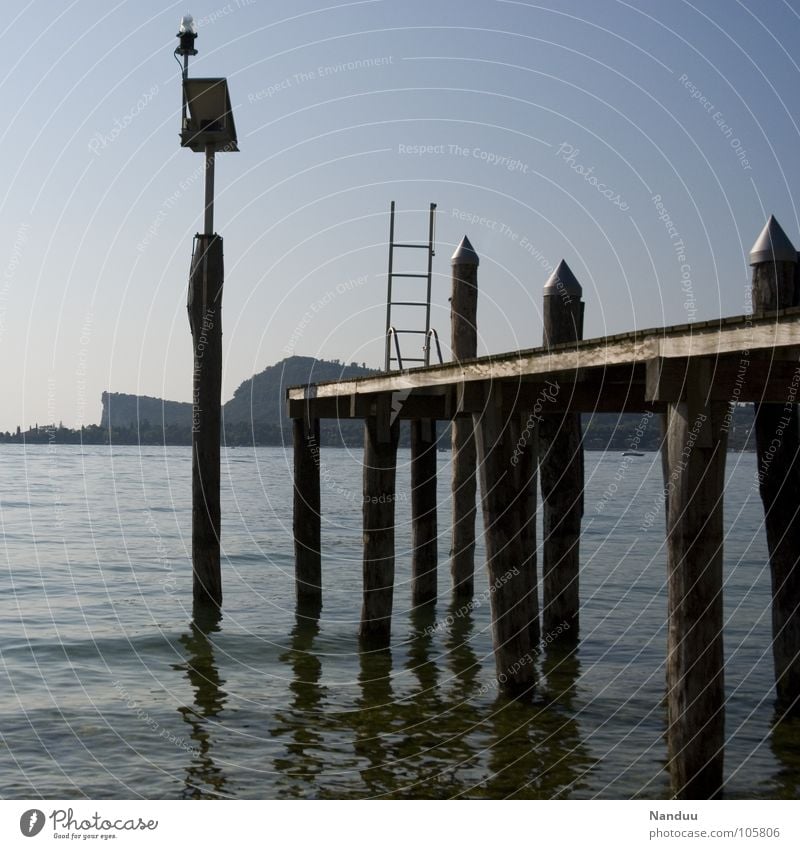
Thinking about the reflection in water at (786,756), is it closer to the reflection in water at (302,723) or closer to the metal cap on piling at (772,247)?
the reflection in water at (302,723)

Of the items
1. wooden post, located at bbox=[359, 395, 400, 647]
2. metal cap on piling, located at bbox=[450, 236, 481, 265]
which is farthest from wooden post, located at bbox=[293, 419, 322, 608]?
metal cap on piling, located at bbox=[450, 236, 481, 265]

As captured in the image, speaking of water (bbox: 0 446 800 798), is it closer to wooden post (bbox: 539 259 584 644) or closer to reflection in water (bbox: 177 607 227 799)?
reflection in water (bbox: 177 607 227 799)

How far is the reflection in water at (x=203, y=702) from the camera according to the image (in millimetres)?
8750

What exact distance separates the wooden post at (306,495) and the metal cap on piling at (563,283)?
428 centimetres

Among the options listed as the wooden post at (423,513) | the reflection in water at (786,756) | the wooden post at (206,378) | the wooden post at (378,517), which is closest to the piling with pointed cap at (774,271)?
the reflection in water at (786,756)

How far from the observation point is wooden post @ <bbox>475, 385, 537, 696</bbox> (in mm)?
10320

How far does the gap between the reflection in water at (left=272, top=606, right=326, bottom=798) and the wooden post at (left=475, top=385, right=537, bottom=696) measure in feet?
6.38

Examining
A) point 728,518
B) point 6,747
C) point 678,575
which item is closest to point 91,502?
point 728,518

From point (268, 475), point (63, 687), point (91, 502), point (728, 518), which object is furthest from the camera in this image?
point (268, 475)

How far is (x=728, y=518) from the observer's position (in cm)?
4684

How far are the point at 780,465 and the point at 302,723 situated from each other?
5005mm

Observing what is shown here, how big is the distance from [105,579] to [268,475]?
2819 inches
